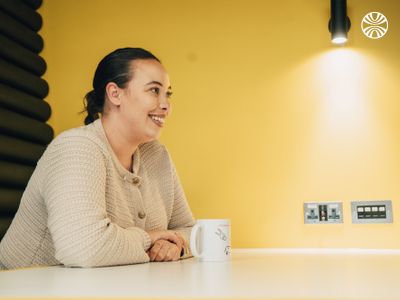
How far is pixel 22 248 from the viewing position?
1.51 meters

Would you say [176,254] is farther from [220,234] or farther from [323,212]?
[323,212]

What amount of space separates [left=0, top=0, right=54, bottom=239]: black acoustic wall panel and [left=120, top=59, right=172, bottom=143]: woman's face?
0.74 meters

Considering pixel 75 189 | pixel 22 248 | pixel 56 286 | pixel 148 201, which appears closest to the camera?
pixel 56 286

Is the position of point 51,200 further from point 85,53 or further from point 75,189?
point 85,53

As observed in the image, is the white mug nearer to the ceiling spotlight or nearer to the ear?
the ear

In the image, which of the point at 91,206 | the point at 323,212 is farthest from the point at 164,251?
the point at 323,212

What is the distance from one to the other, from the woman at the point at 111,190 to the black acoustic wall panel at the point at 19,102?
1.83 ft

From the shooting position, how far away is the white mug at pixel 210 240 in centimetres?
126

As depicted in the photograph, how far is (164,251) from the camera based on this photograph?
4.51 ft

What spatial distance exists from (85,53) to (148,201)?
1.29 m

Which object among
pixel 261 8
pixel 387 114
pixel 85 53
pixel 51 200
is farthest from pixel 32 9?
pixel 387 114

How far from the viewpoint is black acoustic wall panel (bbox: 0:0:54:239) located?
7.27ft

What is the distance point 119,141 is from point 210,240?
0.59m

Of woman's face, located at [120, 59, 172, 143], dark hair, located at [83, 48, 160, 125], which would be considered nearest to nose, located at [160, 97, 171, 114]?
woman's face, located at [120, 59, 172, 143]
